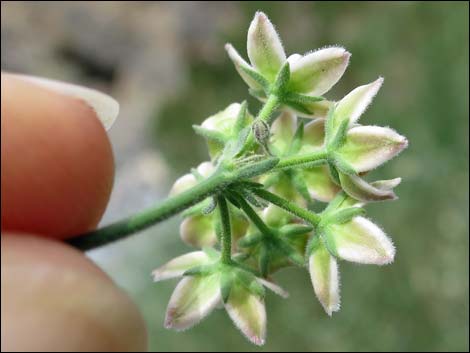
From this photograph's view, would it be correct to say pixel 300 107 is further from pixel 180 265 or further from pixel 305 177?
pixel 180 265

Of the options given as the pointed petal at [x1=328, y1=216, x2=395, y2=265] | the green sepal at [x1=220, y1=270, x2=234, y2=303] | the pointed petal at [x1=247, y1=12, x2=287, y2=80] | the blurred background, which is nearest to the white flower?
the pointed petal at [x1=328, y1=216, x2=395, y2=265]

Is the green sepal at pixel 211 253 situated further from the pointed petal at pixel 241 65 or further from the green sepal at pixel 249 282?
the pointed petal at pixel 241 65

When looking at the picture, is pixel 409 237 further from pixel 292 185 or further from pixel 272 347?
pixel 292 185

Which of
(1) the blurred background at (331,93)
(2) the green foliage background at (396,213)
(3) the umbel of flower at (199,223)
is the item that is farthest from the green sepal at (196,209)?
(2) the green foliage background at (396,213)

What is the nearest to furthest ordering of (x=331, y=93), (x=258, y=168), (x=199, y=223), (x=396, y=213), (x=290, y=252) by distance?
(x=258, y=168) < (x=290, y=252) < (x=199, y=223) < (x=331, y=93) < (x=396, y=213)

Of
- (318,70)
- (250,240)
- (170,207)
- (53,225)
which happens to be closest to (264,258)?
(250,240)

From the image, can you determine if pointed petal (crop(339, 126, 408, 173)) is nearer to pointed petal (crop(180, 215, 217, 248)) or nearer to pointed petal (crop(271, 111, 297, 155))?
pointed petal (crop(271, 111, 297, 155))

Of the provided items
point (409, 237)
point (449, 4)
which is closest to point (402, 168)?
point (409, 237)
